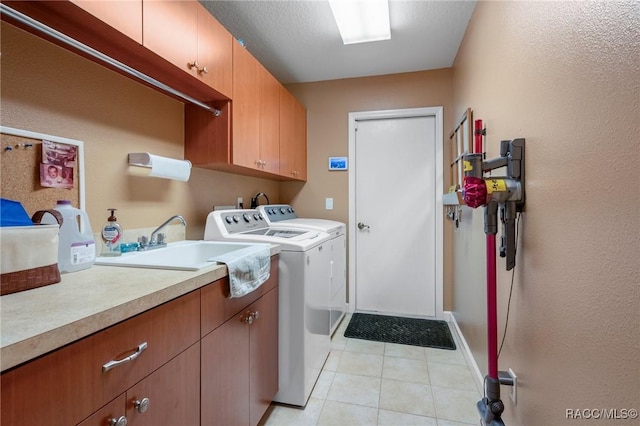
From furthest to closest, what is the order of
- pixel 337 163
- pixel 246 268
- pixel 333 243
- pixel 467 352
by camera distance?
pixel 337 163 < pixel 333 243 < pixel 467 352 < pixel 246 268

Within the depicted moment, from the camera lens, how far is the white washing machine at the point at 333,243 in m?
2.36

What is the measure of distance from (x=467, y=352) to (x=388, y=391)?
72cm

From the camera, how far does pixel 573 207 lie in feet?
2.83

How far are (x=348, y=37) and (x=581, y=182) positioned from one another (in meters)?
1.92

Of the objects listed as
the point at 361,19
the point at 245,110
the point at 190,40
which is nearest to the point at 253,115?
the point at 245,110

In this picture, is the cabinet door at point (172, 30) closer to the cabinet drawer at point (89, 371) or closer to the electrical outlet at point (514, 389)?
the cabinet drawer at point (89, 371)

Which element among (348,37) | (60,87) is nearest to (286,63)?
(348,37)

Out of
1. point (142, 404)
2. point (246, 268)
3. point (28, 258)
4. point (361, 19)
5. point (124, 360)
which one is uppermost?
point (361, 19)

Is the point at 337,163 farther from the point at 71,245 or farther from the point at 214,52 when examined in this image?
the point at 71,245

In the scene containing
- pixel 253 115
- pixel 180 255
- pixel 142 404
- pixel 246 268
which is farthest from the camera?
pixel 253 115

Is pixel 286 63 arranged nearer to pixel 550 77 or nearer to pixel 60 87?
pixel 60 87

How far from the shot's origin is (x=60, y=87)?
1.17m

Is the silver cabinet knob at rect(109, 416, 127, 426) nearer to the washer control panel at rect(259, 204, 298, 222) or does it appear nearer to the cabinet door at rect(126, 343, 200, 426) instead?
the cabinet door at rect(126, 343, 200, 426)

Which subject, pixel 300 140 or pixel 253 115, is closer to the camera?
pixel 253 115
